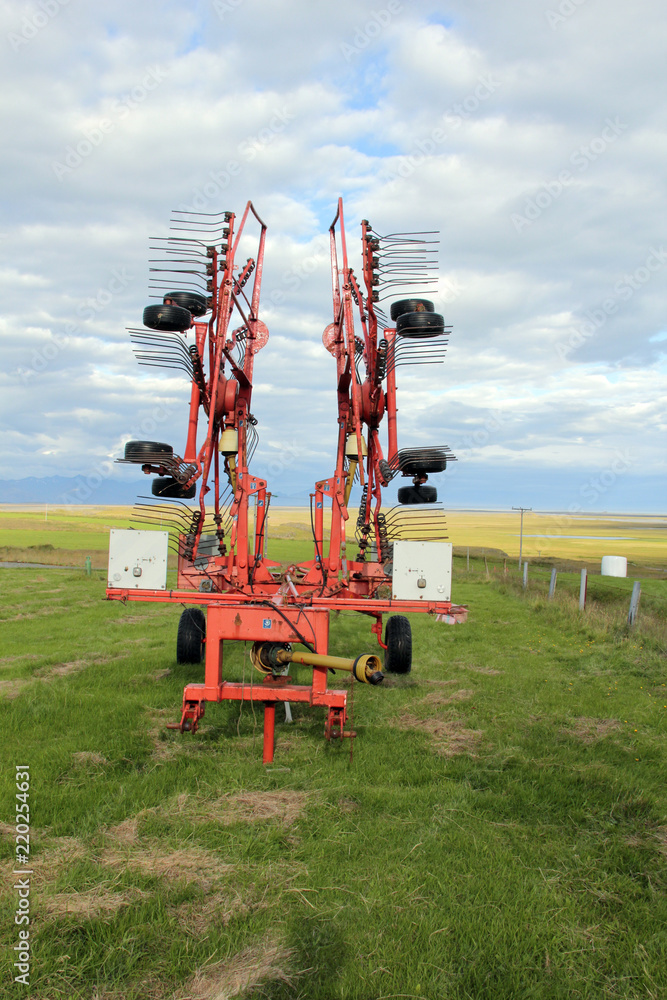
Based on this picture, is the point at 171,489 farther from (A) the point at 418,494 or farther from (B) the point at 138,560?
(A) the point at 418,494

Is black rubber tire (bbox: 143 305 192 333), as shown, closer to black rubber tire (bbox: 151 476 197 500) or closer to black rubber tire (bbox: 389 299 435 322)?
black rubber tire (bbox: 151 476 197 500)

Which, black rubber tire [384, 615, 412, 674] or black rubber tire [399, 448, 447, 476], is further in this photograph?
black rubber tire [384, 615, 412, 674]

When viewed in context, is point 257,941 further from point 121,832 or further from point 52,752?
point 52,752

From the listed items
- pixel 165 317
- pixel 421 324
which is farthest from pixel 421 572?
pixel 165 317

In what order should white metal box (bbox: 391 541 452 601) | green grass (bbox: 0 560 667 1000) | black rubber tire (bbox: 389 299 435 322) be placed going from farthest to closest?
black rubber tire (bbox: 389 299 435 322) → white metal box (bbox: 391 541 452 601) → green grass (bbox: 0 560 667 1000)

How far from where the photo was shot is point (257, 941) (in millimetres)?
3291

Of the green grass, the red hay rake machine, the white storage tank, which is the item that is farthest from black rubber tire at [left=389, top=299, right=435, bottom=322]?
the white storage tank

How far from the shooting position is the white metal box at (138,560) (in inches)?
273

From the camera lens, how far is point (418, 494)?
9164mm

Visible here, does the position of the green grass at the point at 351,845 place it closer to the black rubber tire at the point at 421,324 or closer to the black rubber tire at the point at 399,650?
the black rubber tire at the point at 399,650

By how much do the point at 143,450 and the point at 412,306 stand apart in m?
3.88

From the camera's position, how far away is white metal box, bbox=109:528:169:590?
22.8ft

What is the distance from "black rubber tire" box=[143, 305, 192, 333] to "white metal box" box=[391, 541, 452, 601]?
3.64 m

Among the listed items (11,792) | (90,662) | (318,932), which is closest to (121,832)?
(11,792)
